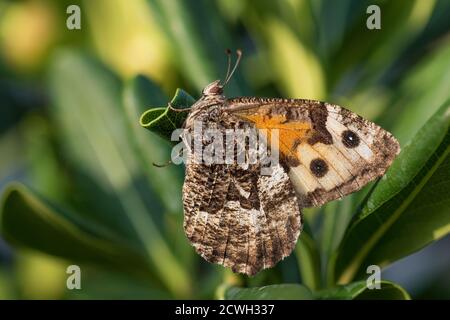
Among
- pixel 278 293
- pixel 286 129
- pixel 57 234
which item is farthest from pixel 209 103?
pixel 57 234

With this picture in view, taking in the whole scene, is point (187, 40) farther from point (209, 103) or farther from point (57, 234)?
point (57, 234)

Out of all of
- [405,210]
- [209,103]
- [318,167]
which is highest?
[209,103]

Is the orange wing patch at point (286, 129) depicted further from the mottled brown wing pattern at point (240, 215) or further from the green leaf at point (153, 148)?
the green leaf at point (153, 148)

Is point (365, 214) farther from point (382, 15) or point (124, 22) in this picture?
point (124, 22)

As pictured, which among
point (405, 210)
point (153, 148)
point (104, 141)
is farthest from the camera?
point (104, 141)

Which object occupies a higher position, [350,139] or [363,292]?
[350,139]

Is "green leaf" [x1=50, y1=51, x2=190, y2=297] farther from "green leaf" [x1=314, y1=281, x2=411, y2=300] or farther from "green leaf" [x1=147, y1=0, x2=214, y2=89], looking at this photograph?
"green leaf" [x1=314, y1=281, x2=411, y2=300]

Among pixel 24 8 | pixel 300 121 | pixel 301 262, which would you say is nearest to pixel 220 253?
pixel 301 262

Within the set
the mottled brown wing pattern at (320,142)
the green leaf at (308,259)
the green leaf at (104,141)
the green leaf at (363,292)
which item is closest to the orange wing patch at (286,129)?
Answer: the mottled brown wing pattern at (320,142)
